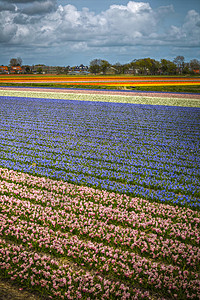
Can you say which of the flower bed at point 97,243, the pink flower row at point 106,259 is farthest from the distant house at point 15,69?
the pink flower row at point 106,259

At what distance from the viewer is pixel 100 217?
21.7ft

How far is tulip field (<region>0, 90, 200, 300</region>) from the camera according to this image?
4.68 metres

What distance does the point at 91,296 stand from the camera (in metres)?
4.39

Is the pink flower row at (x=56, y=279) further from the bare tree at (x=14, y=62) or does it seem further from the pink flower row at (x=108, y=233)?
the bare tree at (x=14, y=62)

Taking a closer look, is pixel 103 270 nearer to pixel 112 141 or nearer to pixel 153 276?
pixel 153 276

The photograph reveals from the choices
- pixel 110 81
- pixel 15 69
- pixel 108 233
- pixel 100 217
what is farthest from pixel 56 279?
pixel 15 69

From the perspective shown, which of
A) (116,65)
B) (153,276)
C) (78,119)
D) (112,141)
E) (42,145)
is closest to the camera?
(153,276)

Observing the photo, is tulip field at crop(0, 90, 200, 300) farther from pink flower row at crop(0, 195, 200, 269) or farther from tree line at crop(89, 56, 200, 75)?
tree line at crop(89, 56, 200, 75)

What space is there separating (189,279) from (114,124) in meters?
13.9

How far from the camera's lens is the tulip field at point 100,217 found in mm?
4680

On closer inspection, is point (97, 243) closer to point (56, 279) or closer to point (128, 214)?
point (56, 279)

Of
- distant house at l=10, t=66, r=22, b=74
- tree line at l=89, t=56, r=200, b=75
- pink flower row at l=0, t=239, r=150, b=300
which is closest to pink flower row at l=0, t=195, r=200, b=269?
pink flower row at l=0, t=239, r=150, b=300

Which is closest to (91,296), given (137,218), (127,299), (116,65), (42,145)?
(127,299)

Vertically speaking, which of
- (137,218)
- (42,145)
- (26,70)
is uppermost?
(26,70)
